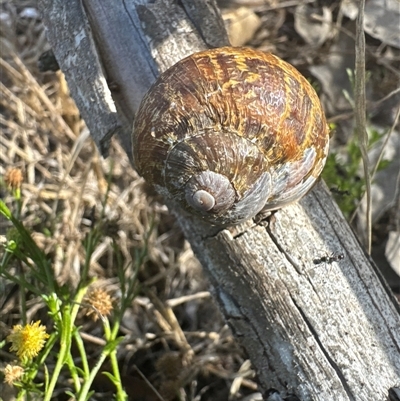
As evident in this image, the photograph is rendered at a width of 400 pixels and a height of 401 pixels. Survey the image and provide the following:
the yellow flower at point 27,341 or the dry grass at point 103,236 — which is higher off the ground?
the yellow flower at point 27,341

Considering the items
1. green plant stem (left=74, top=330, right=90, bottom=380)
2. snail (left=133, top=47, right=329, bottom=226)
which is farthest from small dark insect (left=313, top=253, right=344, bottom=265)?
green plant stem (left=74, top=330, right=90, bottom=380)

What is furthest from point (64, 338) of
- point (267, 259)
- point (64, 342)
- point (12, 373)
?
point (267, 259)

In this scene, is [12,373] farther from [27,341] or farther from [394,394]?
[394,394]

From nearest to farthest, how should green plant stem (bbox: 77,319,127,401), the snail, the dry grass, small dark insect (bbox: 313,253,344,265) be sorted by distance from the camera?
the snail
green plant stem (bbox: 77,319,127,401)
small dark insect (bbox: 313,253,344,265)
the dry grass

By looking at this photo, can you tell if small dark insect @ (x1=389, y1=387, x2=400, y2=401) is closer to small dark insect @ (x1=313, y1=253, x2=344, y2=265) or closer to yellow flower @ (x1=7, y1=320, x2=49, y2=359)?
small dark insect @ (x1=313, y1=253, x2=344, y2=265)

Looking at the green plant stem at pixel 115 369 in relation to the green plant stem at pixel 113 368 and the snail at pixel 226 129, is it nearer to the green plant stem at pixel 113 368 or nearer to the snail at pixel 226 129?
the green plant stem at pixel 113 368

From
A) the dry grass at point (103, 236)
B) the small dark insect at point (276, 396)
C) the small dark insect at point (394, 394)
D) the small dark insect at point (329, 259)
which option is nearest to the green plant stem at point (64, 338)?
the dry grass at point (103, 236)
